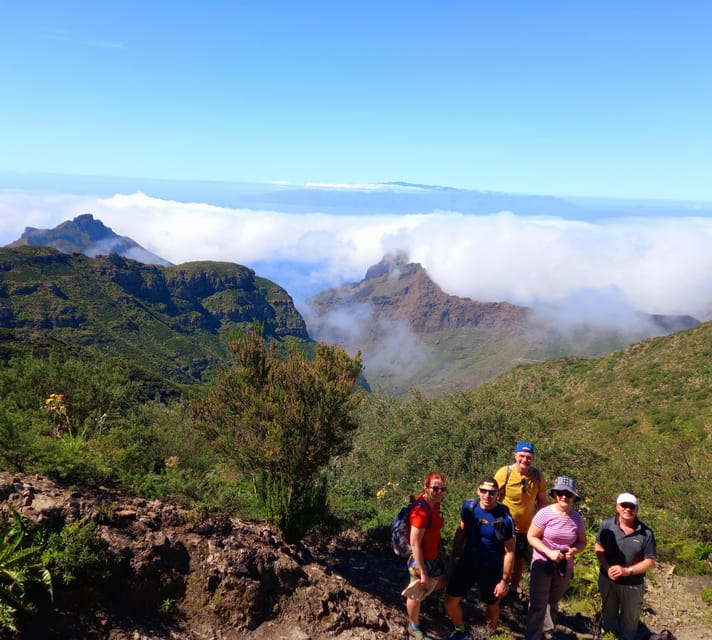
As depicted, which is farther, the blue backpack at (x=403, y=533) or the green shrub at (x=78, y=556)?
the blue backpack at (x=403, y=533)

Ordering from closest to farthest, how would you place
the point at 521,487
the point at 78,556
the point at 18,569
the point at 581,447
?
1. the point at 18,569
2. the point at 78,556
3. the point at 521,487
4. the point at 581,447

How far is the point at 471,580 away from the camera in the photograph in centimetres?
584

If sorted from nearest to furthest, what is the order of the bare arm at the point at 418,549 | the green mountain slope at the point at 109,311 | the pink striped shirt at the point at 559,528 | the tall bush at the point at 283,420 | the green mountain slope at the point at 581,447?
the bare arm at the point at 418,549, the pink striped shirt at the point at 559,528, the tall bush at the point at 283,420, the green mountain slope at the point at 581,447, the green mountain slope at the point at 109,311

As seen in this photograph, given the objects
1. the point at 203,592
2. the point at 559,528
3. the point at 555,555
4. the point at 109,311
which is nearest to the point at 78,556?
the point at 203,592

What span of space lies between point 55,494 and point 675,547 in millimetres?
11265

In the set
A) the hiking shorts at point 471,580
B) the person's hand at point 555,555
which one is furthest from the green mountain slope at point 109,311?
the person's hand at point 555,555

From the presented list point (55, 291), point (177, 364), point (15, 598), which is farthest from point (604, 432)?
point (55, 291)

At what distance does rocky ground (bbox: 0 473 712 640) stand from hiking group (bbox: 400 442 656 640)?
70 cm

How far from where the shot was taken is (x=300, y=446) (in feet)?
23.1

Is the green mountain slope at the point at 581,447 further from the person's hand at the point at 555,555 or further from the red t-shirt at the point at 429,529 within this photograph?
the person's hand at the point at 555,555

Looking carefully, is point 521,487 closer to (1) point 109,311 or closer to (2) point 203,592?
(2) point 203,592

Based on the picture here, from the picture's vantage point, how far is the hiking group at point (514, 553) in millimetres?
5535

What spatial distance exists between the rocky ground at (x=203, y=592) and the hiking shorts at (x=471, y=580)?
64 centimetres

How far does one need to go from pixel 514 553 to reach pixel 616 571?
1179 millimetres
